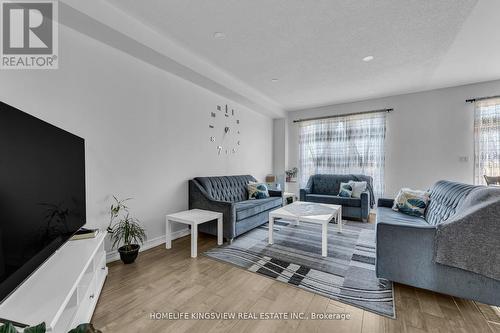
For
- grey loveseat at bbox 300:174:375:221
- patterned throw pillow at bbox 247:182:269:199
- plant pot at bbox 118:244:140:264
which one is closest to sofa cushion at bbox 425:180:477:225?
grey loveseat at bbox 300:174:375:221

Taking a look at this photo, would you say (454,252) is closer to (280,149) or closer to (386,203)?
(386,203)

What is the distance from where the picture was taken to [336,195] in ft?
16.2

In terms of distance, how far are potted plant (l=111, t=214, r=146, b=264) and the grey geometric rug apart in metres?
0.88

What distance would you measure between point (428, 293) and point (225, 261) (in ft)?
6.61

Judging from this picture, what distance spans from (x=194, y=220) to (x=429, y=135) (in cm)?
509

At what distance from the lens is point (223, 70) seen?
361 centimetres

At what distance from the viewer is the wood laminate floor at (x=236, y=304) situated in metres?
1.55

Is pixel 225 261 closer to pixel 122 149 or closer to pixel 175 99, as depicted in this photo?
pixel 122 149

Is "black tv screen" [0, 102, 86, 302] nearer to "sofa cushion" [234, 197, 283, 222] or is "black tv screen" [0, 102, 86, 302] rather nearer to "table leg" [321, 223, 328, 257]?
"sofa cushion" [234, 197, 283, 222]

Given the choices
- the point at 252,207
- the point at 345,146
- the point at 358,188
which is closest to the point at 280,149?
the point at 345,146

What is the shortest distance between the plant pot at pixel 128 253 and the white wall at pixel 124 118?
1.27ft

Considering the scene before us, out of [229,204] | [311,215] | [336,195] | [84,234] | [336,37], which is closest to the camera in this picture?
[84,234]

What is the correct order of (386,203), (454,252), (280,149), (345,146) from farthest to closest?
(280,149) → (345,146) → (386,203) → (454,252)

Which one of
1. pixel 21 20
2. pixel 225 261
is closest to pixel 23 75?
pixel 21 20
